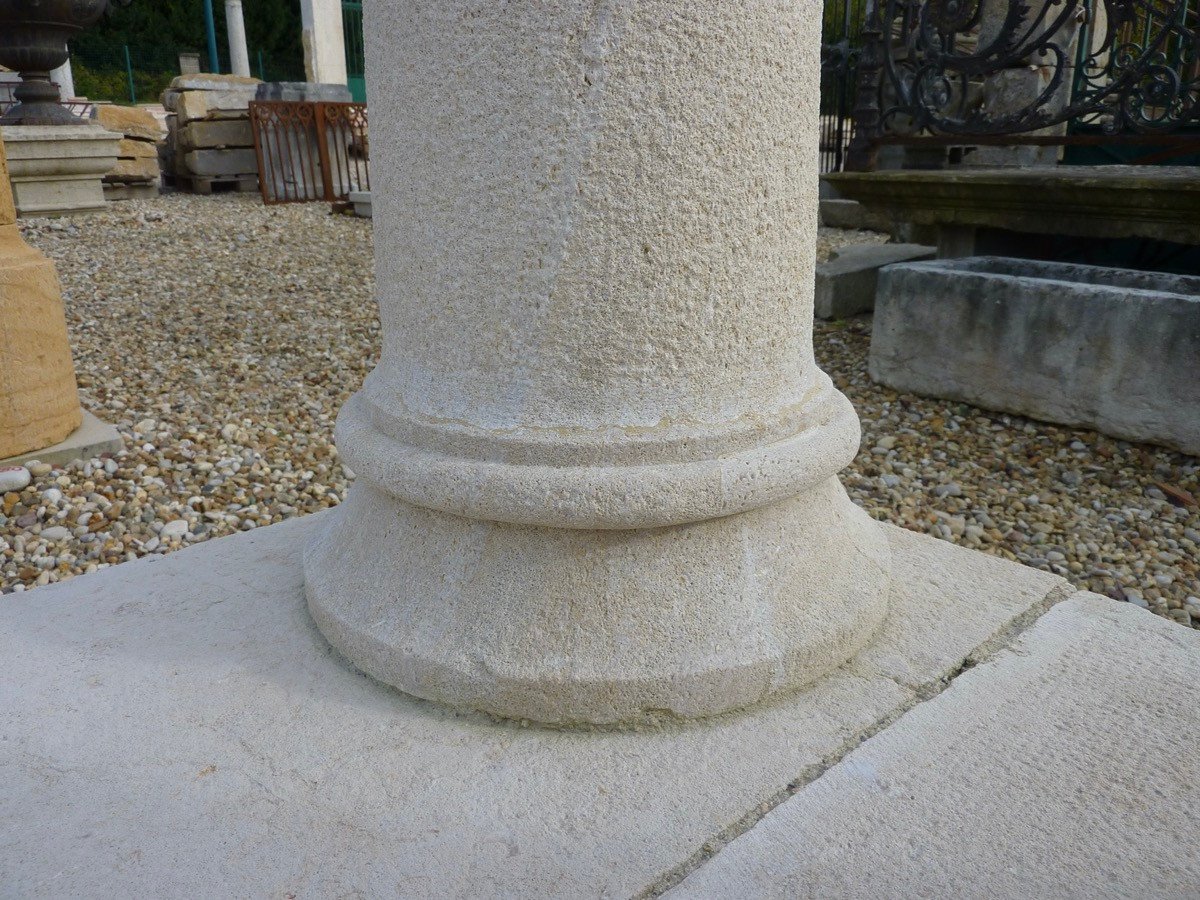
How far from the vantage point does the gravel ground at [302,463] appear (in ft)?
10.00

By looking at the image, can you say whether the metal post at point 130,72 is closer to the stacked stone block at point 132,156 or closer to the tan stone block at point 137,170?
the stacked stone block at point 132,156

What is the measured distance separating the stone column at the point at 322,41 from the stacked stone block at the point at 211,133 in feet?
7.06

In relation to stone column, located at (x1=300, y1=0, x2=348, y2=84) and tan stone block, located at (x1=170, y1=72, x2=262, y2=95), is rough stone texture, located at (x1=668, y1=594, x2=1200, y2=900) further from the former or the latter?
stone column, located at (x1=300, y1=0, x2=348, y2=84)

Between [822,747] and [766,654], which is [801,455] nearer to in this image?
[766,654]

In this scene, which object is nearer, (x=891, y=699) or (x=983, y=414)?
(x=891, y=699)

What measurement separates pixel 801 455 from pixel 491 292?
62 cm

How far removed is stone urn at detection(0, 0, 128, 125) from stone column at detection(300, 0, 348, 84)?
4.99 metres

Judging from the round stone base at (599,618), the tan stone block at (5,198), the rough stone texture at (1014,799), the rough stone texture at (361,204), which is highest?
the tan stone block at (5,198)

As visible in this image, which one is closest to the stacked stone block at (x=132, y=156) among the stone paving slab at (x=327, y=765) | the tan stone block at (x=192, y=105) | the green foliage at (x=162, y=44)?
the tan stone block at (x=192, y=105)

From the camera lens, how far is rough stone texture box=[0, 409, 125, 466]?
3445 millimetres

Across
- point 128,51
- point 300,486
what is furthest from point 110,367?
point 128,51

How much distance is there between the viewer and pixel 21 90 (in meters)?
8.80

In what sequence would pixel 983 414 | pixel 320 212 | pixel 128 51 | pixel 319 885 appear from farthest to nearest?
pixel 128 51, pixel 320 212, pixel 983 414, pixel 319 885

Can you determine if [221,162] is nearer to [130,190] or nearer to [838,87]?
[130,190]
